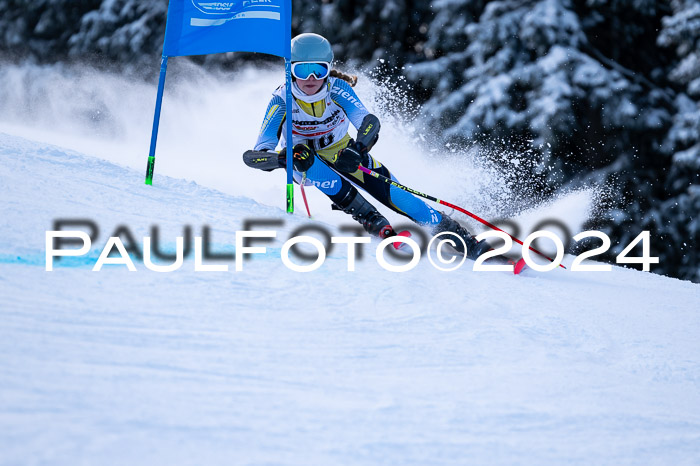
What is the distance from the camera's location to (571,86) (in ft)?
27.0

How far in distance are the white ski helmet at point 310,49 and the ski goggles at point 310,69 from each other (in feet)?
0.08

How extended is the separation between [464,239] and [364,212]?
2.04 feet

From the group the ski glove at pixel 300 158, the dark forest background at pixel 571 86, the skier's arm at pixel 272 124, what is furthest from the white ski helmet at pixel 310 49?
the dark forest background at pixel 571 86

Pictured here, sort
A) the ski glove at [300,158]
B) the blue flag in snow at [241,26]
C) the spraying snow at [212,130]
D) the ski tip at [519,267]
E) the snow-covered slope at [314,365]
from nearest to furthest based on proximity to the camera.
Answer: the snow-covered slope at [314,365] → the ski tip at [519,267] → the blue flag in snow at [241,26] → the ski glove at [300,158] → the spraying snow at [212,130]

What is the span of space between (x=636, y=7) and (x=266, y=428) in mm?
8612

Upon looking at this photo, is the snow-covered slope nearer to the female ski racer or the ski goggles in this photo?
the female ski racer

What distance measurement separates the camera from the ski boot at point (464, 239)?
4.34 metres

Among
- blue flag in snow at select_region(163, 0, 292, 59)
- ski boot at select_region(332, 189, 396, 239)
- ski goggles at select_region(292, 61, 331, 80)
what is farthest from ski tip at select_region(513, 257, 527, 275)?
blue flag in snow at select_region(163, 0, 292, 59)

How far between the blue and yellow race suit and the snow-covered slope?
3.17 feet

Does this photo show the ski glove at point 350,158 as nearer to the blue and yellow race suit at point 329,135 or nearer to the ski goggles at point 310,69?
the blue and yellow race suit at point 329,135

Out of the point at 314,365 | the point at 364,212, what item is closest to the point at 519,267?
the point at 364,212

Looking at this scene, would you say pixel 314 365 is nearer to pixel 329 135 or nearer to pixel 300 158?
pixel 300 158

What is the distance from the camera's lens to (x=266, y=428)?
1.90 metres

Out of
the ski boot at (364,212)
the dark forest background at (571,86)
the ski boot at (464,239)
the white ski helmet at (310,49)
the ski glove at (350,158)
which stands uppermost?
the dark forest background at (571,86)
